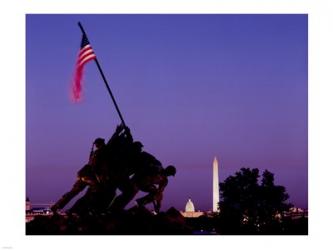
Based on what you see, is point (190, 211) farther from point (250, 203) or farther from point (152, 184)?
point (152, 184)

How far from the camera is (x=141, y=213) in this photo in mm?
15148

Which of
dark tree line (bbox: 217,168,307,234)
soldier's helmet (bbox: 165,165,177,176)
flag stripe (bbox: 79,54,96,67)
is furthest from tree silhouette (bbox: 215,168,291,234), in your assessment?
flag stripe (bbox: 79,54,96,67)

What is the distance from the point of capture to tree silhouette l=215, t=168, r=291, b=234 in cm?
2298

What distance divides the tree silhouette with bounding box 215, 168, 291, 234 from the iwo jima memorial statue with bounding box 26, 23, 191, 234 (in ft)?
21.4

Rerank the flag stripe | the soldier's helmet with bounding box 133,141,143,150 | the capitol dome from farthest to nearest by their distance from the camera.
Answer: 1. the capitol dome
2. the soldier's helmet with bounding box 133,141,143,150
3. the flag stripe

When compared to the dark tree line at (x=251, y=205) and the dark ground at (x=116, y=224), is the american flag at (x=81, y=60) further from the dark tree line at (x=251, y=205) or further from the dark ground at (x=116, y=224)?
the dark tree line at (x=251, y=205)

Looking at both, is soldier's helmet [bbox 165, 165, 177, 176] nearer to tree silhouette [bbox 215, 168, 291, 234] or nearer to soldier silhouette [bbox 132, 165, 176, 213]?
soldier silhouette [bbox 132, 165, 176, 213]

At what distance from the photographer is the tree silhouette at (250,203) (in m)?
23.0

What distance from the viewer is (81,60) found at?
1541 cm

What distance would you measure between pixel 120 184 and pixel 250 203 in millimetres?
10541

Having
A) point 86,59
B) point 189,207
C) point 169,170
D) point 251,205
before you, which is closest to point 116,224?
point 169,170
